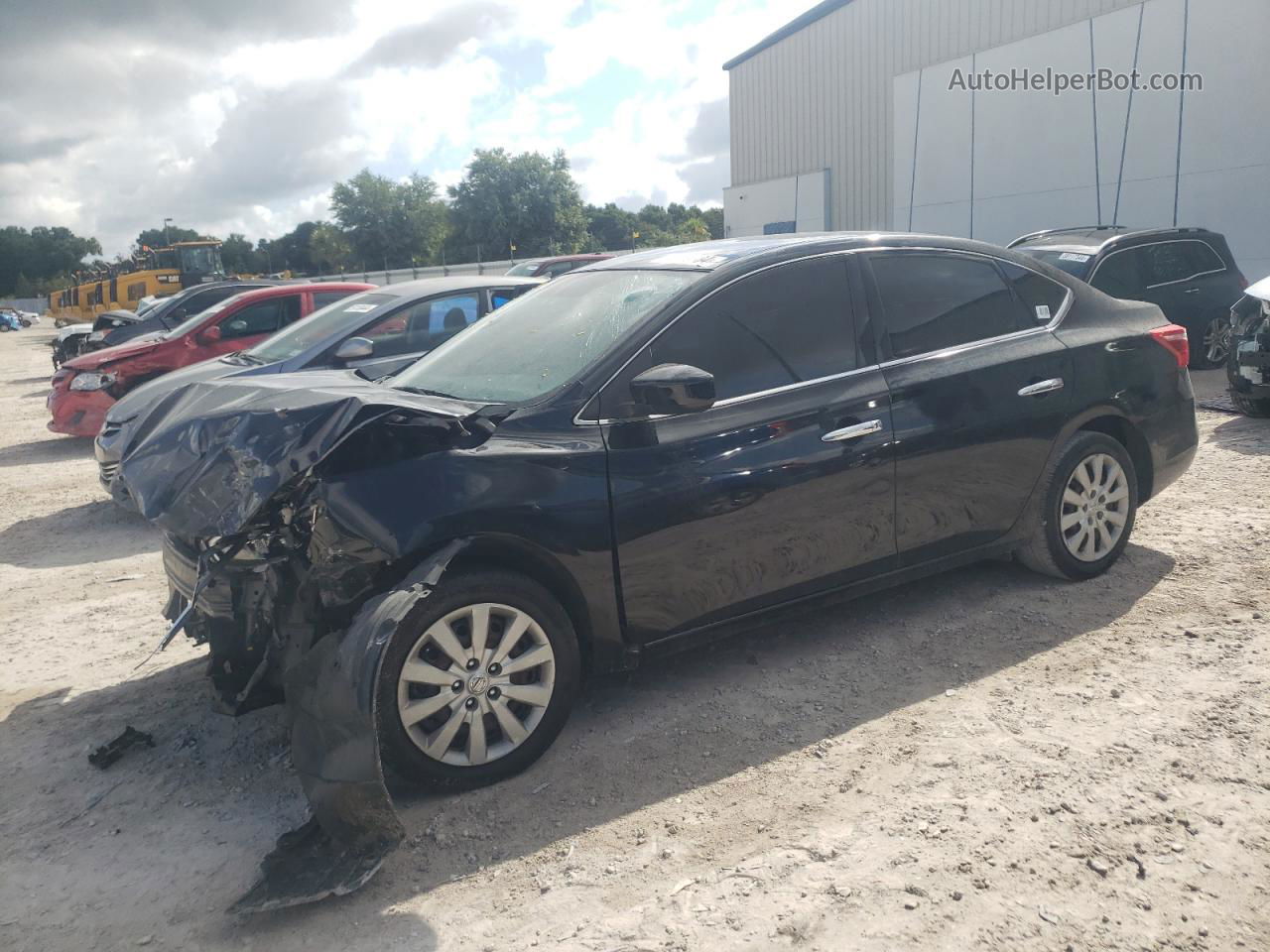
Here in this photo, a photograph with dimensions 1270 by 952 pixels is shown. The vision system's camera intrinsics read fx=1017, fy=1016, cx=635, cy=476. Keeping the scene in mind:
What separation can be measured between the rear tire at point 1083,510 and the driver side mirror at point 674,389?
2016mm

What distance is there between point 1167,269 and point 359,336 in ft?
28.2

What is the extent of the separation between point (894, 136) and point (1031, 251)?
1385 cm

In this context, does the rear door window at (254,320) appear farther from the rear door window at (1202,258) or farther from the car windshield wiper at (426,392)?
the rear door window at (1202,258)

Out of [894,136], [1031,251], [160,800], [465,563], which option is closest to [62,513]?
[160,800]

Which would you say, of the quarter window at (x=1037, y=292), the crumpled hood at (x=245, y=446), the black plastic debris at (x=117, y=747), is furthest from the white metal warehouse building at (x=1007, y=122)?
the black plastic debris at (x=117, y=747)

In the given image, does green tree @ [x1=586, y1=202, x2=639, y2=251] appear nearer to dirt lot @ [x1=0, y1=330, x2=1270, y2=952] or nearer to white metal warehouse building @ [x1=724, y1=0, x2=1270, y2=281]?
white metal warehouse building @ [x1=724, y1=0, x2=1270, y2=281]

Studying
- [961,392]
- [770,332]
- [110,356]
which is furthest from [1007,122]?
[770,332]

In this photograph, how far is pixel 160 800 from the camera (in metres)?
3.51

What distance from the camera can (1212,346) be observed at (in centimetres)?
1161

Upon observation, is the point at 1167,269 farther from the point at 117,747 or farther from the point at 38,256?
the point at 38,256

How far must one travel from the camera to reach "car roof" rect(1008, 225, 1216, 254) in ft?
35.0

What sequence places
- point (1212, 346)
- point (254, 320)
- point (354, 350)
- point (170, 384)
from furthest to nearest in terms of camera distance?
point (1212, 346) < point (254, 320) < point (170, 384) < point (354, 350)

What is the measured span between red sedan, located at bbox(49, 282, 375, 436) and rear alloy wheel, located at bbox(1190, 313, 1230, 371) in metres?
9.22

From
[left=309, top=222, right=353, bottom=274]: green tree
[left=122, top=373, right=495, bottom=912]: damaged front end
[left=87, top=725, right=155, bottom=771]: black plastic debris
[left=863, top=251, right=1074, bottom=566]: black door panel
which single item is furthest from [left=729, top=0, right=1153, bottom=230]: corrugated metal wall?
[left=309, top=222, right=353, bottom=274]: green tree
